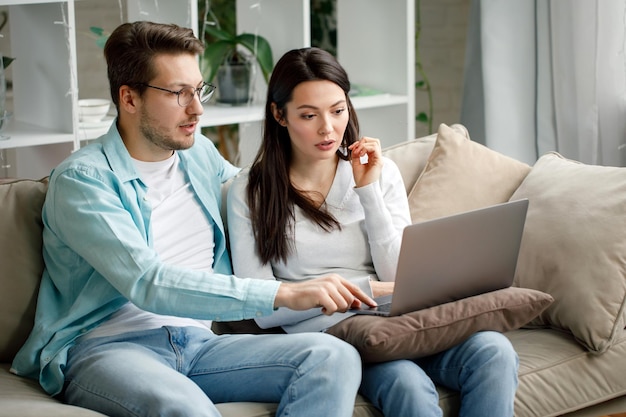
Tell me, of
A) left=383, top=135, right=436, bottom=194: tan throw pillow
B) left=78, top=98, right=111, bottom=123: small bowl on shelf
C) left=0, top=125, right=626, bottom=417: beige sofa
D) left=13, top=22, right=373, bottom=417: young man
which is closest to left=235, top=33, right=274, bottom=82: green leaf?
left=78, top=98, right=111, bottom=123: small bowl on shelf

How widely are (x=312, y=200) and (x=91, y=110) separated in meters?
0.98

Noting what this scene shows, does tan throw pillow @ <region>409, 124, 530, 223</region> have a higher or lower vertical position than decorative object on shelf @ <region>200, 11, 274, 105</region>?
lower

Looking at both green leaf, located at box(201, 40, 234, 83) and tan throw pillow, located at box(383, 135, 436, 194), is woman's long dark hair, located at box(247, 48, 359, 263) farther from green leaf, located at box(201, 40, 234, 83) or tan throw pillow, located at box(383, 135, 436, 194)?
green leaf, located at box(201, 40, 234, 83)

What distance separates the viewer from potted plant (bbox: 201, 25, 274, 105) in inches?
127

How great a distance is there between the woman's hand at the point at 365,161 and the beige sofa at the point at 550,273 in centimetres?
27

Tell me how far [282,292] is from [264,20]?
67.8 inches

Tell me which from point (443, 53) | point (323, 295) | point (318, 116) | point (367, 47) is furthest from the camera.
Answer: point (443, 53)

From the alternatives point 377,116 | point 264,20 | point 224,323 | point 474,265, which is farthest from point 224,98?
point 474,265

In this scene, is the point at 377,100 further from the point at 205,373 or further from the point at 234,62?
the point at 205,373

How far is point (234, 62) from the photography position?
327 centimetres

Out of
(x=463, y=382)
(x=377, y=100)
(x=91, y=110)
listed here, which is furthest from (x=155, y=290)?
(x=377, y=100)

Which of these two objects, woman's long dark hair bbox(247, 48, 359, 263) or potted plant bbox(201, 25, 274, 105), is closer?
woman's long dark hair bbox(247, 48, 359, 263)

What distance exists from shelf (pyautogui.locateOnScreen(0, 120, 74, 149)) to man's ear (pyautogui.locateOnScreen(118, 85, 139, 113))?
72cm

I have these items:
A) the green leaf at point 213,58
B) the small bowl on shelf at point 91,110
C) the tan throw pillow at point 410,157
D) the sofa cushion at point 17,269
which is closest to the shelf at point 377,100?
the green leaf at point 213,58
